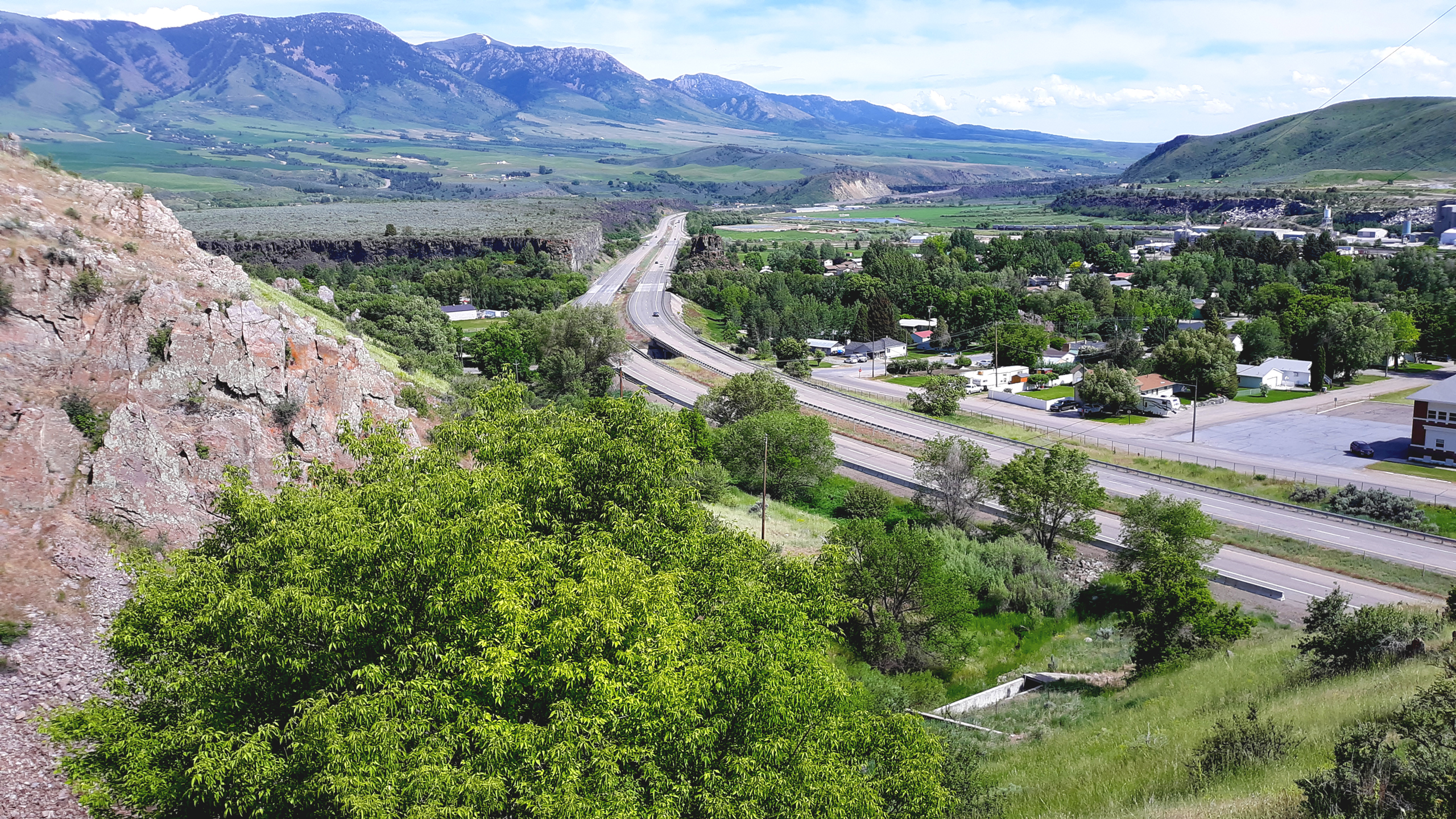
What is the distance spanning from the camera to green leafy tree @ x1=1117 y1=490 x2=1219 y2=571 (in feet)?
115

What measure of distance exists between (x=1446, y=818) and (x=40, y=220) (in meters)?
41.3

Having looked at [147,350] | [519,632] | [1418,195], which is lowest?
[519,632]

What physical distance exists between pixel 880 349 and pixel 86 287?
70471 millimetres

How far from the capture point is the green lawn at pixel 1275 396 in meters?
70.4

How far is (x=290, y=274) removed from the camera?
8012cm

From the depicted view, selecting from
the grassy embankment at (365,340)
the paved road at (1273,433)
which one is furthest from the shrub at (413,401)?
the paved road at (1273,433)

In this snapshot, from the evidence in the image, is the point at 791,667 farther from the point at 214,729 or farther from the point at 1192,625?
the point at 1192,625

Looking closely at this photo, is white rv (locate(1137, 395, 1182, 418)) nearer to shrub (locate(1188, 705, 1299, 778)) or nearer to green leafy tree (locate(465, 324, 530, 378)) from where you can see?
green leafy tree (locate(465, 324, 530, 378))

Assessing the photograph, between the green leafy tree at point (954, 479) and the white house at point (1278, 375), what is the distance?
144ft

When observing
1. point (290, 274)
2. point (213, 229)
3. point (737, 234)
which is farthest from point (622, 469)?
point (737, 234)

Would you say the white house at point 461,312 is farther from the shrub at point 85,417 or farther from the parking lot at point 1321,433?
the parking lot at point 1321,433

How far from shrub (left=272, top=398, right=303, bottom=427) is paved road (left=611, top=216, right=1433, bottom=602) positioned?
3143cm

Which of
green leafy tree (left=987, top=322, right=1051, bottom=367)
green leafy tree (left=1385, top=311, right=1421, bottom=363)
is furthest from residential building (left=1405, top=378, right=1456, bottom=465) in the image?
green leafy tree (left=987, top=322, right=1051, bottom=367)

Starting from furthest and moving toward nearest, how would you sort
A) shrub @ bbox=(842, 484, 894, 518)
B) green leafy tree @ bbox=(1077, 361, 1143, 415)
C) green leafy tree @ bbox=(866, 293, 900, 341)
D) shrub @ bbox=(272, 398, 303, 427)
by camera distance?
1. green leafy tree @ bbox=(866, 293, 900, 341)
2. green leafy tree @ bbox=(1077, 361, 1143, 415)
3. shrub @ bbox=(842, 484, 894, 518)
4. shrub @ bbox=(272, 398, 303, 427)
